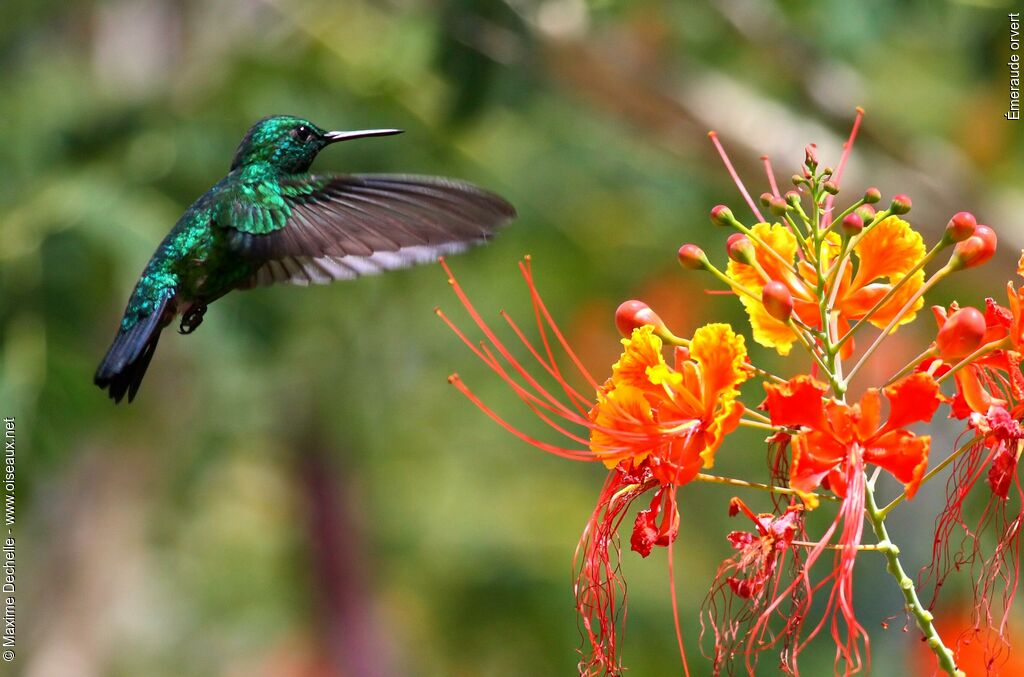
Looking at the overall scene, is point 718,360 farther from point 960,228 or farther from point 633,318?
point 960,228

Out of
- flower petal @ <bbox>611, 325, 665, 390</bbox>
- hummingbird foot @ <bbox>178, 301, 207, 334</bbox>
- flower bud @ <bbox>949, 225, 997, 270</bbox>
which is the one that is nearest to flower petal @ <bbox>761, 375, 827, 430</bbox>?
flower petal @ <bbox>611, 325, 665, 390</bbox>

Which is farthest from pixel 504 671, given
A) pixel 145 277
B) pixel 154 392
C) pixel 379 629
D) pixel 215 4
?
pixel 145 277

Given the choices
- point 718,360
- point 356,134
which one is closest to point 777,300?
point 718,360

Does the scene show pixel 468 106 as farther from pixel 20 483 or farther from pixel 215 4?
pixel 215 4

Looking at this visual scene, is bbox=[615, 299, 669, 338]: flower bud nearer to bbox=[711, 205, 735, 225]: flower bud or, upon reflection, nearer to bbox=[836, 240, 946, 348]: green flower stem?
bbox=[711, 205, 735, 225]: flower bud

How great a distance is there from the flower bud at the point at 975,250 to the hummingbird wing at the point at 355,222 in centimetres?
83

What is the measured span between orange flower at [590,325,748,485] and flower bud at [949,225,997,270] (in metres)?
0.35

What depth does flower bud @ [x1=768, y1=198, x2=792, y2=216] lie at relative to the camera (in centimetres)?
194

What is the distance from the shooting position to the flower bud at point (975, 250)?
76.0 inches

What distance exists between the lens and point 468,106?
4.64 meters

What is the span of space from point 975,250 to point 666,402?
1.64 feet

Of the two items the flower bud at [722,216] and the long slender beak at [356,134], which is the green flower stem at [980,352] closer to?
the flower bud at [722,216]

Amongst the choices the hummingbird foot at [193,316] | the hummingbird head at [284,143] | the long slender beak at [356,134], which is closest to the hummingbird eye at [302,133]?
the hummingbird head at [284,143]

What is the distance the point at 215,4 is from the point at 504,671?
13.5 ft
